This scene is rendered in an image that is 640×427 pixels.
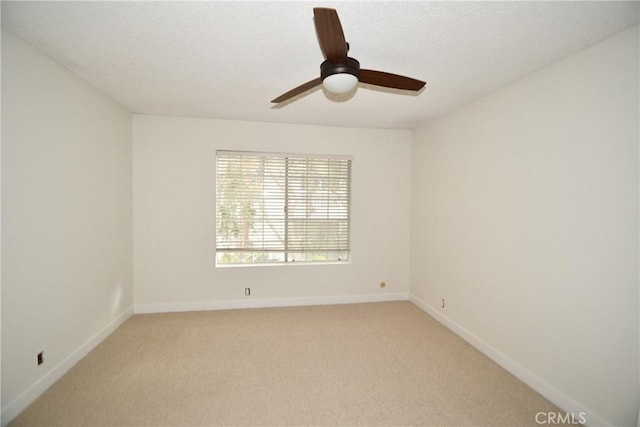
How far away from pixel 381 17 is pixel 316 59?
0.62m

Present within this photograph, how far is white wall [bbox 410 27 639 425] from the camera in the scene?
179cm

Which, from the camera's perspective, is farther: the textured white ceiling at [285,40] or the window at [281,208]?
the window at [281,208]

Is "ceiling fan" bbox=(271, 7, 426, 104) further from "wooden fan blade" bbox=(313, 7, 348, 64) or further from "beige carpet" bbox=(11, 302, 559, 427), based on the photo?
"beige carpet" bbox=(11, 302, 559, 427)

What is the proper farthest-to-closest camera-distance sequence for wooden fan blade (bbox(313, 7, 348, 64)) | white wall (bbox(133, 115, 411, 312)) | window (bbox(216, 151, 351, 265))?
window (bbox(216, 151, 351, 265)) < white wall (bbox(133, 115, 411, 312)) < wooden fan blade (bbox(313, 7, 348, 64))

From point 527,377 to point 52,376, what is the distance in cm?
366

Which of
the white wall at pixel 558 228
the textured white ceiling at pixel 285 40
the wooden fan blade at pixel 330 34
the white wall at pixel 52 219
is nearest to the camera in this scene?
the wooden fan blade at pixel 330 34

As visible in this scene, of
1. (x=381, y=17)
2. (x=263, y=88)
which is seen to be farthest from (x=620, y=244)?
(x=263, y=88)

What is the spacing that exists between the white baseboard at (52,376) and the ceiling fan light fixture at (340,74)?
2798 millimetres

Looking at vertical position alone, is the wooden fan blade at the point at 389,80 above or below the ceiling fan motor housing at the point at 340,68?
above

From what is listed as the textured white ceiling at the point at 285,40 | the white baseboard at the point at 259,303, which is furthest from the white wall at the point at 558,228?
the white baseboard at the point at 259,303

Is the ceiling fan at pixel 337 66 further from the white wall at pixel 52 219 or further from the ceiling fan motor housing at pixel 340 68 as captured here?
the white wall at pixel 52 219
